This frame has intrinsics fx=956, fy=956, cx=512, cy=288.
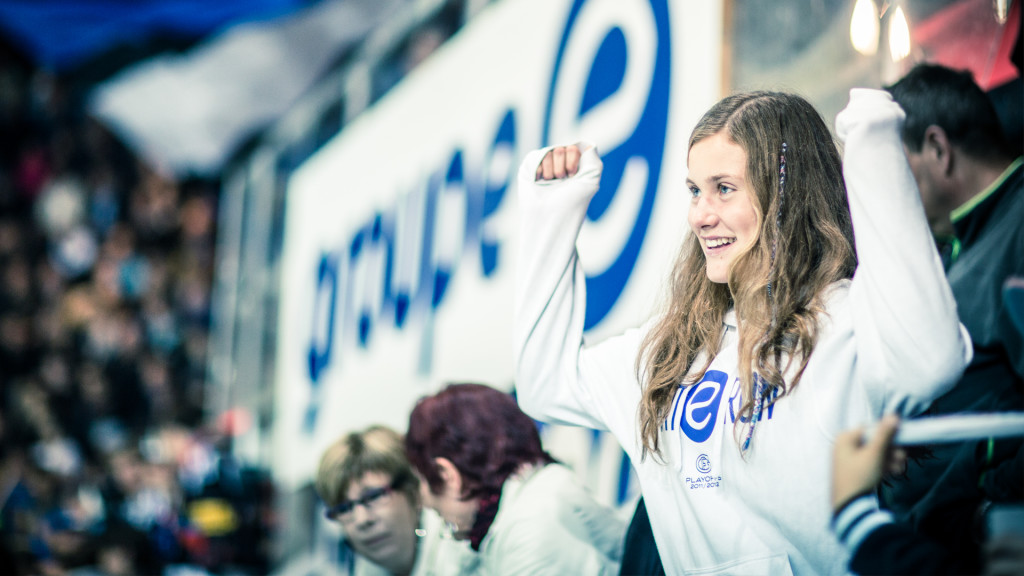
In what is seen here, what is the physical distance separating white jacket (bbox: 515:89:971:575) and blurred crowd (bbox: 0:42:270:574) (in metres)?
5.17

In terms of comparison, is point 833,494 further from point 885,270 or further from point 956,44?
point 956,44

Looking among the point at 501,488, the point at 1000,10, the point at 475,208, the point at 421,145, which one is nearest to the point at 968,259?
the point at 1000,10

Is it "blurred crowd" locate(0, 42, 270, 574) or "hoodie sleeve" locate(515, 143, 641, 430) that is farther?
"blurred crowd" locate(0, 42, 270, 574)

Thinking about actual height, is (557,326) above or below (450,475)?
above

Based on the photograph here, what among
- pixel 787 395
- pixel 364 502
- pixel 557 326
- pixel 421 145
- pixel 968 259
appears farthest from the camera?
pixel 421 145

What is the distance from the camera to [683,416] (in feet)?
4.61

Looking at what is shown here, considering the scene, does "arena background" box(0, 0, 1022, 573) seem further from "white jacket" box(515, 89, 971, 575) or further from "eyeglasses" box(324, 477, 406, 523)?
"eyeglasses" box(324, 477, 406, 523)

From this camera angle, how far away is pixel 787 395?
4.21ft

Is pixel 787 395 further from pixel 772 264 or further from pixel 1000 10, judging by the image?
pixel 1000 10

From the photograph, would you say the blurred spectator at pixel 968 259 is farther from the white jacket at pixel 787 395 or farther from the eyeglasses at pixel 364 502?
the eyeglasses at pixel 364 502

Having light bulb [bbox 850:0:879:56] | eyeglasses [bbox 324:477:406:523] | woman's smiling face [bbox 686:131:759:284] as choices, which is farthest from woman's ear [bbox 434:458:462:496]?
light bulb [bbox 850:0:879:56]

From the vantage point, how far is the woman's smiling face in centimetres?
137

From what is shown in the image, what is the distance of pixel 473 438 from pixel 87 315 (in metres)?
7.54

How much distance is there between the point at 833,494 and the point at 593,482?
5.89 ft
